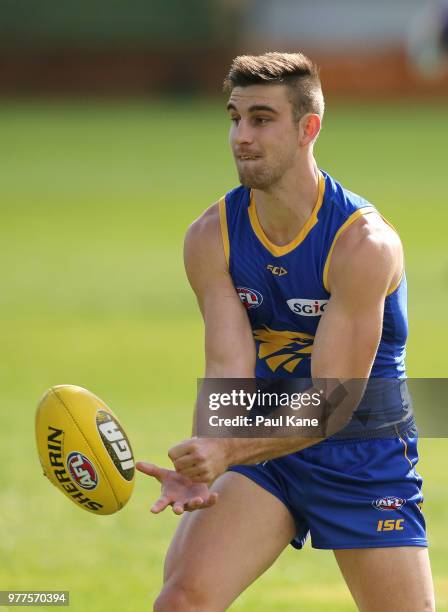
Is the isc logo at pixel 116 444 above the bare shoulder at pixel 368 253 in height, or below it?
below

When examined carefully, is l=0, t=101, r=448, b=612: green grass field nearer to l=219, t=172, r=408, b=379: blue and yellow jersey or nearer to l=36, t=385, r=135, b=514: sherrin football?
l=36, t=385, r=135, b=514: sherrin football

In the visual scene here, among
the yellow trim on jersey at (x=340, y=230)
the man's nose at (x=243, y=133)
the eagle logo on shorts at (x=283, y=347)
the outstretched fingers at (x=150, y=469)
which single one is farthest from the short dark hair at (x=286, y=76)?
the outstretched fingers at (x=150, y=469)

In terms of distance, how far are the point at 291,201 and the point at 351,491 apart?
126cm

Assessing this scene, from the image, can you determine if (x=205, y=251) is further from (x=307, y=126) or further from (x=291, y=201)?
(x=307, y=126)

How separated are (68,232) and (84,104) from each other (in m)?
27.9

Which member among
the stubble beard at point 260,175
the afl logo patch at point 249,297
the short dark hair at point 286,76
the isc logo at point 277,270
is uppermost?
the short dark hair at point 286,76

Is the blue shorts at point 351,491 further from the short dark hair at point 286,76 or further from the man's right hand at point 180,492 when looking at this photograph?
the short dark hair at point 286,76

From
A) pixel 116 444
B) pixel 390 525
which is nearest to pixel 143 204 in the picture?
pixel 116 444

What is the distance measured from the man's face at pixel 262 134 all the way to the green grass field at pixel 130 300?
2665 millimetres

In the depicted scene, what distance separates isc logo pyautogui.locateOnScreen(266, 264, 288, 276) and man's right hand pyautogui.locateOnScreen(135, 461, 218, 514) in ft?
3.22

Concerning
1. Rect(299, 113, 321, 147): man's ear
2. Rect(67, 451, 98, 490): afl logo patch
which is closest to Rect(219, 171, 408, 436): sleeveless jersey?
Rect(299, 113, 321, 147): man's ear

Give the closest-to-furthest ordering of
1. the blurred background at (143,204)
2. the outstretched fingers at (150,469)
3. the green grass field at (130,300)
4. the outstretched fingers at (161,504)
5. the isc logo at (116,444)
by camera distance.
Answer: the outstretched fingers at (161,504), the outstretched fingers at (150,469), the isc logo at (116,444), the green grass field at (130,300), the blurred background at (143,204)

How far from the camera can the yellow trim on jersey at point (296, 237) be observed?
6.09 m

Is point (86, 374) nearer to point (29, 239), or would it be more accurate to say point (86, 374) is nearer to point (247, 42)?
point (29, 239)
